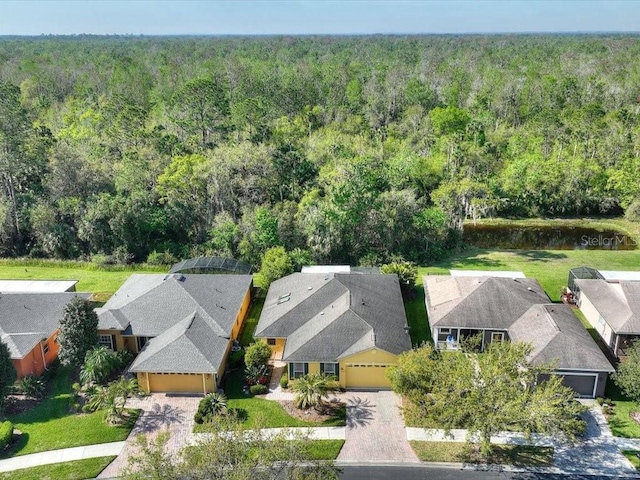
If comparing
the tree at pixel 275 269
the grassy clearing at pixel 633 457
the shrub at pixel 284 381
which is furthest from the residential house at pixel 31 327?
the grassy clearing at pixel 633 457

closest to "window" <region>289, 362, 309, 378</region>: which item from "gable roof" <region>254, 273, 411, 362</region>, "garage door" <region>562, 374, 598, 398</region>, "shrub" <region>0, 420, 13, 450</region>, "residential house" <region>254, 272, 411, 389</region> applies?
"residential house" <region>254, 272, 411, 389</region>

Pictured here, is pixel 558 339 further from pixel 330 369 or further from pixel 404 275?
pixel 404 275

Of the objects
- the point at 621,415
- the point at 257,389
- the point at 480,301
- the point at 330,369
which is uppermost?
the point at 480,301

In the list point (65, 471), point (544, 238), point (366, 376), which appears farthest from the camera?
point (544, 238)

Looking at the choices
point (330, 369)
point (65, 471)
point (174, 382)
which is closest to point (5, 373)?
point (65, 471)

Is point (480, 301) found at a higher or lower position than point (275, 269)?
lower

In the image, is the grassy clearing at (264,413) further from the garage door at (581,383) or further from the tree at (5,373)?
the garage door at (581,383)

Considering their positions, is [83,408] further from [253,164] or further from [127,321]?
[253,164]

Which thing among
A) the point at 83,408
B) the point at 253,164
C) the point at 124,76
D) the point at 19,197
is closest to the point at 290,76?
the point at 124,76
